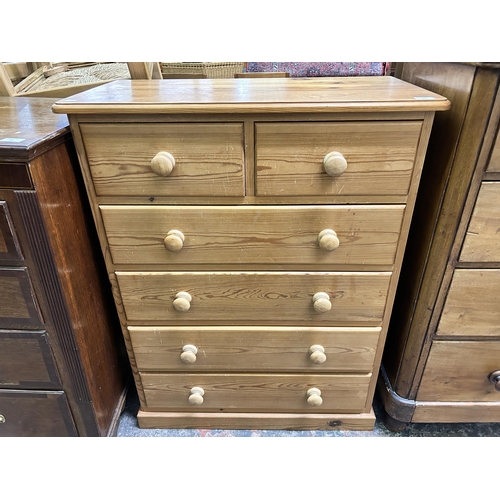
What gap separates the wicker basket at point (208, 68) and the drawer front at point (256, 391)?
4.91ft

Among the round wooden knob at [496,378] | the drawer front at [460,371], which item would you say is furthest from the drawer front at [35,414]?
the round wooden knob at [496,378]

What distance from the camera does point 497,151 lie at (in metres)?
0.73

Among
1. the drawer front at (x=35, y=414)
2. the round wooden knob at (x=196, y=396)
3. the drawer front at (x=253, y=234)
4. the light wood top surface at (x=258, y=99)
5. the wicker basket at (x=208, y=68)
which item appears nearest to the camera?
the light wood top surface at (x=258, y=99)

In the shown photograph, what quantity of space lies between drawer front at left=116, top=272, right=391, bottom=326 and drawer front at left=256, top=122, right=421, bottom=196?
0.22 m

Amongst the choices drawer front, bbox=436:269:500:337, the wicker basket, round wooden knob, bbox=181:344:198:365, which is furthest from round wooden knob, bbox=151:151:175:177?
the wicker basket

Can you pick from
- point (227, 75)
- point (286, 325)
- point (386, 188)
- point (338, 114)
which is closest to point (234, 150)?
point (338, 114)

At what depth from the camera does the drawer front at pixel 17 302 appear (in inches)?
31.4

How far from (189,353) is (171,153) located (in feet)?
1.72

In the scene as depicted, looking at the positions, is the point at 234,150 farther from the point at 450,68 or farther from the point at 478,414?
the point at 478,414

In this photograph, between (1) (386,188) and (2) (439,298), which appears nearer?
(1) (386,188)

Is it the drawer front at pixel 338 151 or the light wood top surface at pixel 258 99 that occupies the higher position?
the light wood top surface at pixel 258 99

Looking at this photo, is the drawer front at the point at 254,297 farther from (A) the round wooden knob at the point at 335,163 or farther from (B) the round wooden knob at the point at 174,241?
(A) the round wooden knob at the point at 335,163

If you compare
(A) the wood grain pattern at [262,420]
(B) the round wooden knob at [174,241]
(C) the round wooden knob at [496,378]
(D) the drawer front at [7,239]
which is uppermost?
(D) the drawer front at [7,239]

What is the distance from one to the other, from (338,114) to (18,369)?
96cm
